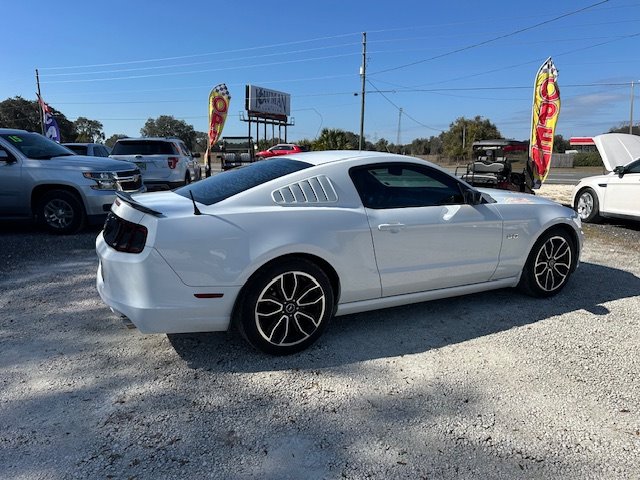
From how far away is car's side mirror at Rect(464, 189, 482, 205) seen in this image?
4.18 meters

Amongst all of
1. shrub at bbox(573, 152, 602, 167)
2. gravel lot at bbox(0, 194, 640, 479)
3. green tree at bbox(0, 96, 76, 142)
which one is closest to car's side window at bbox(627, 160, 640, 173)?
gravel lot at bbox(0, 194, 640, 479)

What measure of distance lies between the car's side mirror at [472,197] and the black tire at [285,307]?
1586mm

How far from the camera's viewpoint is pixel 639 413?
2791 mm

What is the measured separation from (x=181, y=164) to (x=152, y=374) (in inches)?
367

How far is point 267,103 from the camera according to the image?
4941cm

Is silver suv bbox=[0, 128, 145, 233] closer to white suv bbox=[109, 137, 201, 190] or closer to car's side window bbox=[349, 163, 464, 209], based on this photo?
white suv bbox=[109, 137, 201, 190]

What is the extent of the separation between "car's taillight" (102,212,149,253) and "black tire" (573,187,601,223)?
9.40 metres

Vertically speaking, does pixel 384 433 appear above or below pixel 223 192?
below

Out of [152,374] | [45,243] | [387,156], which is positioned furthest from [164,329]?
[45,243]

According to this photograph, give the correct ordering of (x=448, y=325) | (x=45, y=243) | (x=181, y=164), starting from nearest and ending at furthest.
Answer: (x=448, y=325) < (x=45, y=243) < (x=181, y=164)

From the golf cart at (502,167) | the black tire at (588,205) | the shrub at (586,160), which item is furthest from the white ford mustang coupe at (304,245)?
the shrub at (586,160)

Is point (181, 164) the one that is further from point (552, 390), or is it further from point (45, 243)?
point (552, 390)

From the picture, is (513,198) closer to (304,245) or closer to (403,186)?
(403,186)

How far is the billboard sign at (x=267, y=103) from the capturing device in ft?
152
